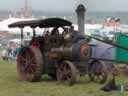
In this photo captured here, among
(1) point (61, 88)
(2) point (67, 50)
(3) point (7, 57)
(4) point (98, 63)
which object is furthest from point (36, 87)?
(3) point (7, 57)

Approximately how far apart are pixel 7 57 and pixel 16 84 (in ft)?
58.7

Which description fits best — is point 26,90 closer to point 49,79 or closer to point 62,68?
point 62,68

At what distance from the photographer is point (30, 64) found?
417 inches

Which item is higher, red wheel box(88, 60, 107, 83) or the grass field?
red wheel box(88, 60, 107, 83)

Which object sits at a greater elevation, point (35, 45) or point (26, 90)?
point (35, 45)

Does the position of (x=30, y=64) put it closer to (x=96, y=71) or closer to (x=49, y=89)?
(x=96, y=71)

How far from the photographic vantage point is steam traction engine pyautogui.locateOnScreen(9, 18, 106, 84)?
992cm

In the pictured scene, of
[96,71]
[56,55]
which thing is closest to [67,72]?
[56,55]

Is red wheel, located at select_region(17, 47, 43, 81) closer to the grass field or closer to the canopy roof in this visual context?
the grass field

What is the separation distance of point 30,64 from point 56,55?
2.56 ft

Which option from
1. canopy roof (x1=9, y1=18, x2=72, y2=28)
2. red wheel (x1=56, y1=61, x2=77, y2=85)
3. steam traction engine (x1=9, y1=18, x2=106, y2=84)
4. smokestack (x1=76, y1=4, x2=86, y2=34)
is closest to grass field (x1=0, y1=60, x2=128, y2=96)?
red wheel (x1=56, y1=61, x2=77, y2=85)

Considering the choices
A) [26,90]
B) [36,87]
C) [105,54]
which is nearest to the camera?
[26,90]

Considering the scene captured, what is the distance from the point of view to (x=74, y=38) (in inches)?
393

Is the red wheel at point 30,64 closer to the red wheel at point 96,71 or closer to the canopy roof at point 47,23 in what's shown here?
the canopy roof at point 47,23
